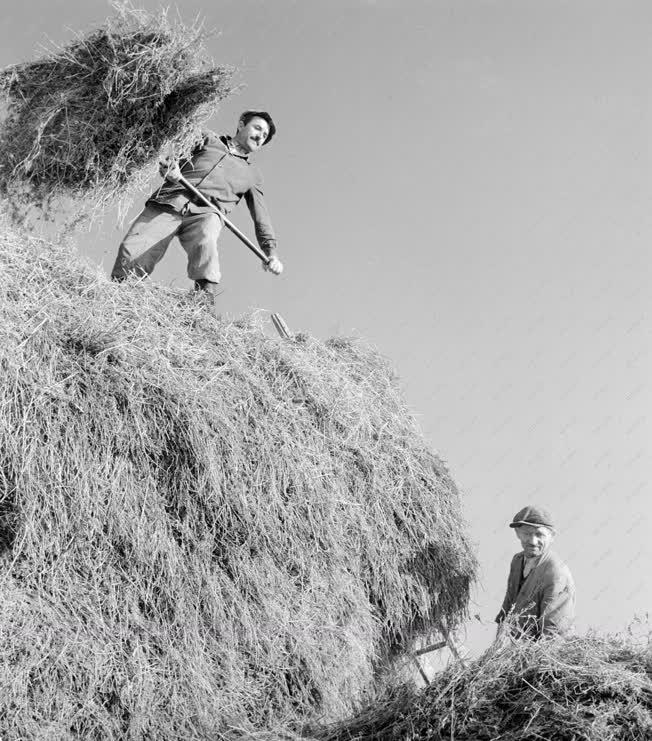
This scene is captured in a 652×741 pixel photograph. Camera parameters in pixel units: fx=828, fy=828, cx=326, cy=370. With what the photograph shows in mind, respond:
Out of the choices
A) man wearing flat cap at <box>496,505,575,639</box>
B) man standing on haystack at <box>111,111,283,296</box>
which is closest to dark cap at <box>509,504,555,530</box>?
man wearing flat cap at <box>496,505,575,639</box>

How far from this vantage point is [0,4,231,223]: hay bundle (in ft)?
17.2

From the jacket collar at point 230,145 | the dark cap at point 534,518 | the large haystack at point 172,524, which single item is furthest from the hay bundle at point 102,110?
the dark cap at point 534,518

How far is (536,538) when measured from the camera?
5723 millimetres

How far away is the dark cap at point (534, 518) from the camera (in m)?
5.73

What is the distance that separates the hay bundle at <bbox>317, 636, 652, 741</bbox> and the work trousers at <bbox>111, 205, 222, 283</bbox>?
318 centimetres

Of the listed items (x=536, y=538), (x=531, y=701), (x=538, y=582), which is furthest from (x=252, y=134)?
(x=531, y=701)

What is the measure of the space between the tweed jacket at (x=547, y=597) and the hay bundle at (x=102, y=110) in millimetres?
3733

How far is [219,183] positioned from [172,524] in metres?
2.99

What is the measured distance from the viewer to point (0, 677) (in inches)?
138

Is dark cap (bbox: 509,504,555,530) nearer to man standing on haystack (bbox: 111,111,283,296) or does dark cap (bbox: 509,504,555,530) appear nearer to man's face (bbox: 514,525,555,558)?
man's face (bbox: 514,525,555,558)

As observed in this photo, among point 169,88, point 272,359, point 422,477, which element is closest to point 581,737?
point 422,477

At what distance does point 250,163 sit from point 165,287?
1946mm

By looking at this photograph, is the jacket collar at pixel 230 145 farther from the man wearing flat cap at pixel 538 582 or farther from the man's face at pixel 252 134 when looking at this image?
the man wearing flat cap at pixel 538 582

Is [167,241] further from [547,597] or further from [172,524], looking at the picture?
[547,597]
